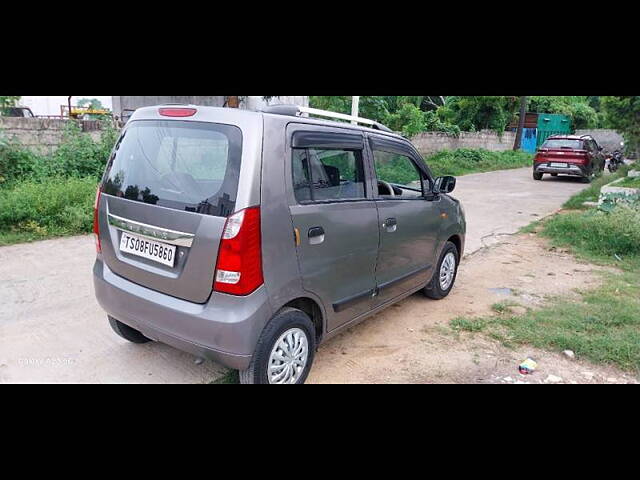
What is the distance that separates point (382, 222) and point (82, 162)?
6537 mm

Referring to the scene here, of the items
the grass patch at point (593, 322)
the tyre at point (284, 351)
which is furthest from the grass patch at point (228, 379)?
the grass patch at point (593, 322)

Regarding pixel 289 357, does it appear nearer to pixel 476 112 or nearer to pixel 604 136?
pixel 476 112

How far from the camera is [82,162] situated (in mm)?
7957

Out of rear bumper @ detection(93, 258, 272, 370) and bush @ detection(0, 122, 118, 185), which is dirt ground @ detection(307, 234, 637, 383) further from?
bush @ detection(0, 122, 118, 185)

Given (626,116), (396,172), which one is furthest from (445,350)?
(626,116)

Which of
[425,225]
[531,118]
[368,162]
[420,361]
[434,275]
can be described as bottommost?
[420,361]

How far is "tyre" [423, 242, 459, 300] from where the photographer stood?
4.73 m

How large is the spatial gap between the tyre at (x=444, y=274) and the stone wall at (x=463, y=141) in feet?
44.0

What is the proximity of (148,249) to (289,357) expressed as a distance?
1.12 metres

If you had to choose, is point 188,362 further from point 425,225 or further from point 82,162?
point 82,162

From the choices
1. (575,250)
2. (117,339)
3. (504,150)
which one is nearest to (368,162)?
(117,339)

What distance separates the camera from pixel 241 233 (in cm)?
249

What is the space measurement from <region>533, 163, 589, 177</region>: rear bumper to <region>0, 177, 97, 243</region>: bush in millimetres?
14991

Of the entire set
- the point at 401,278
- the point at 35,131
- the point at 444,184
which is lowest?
the point at 401,278
